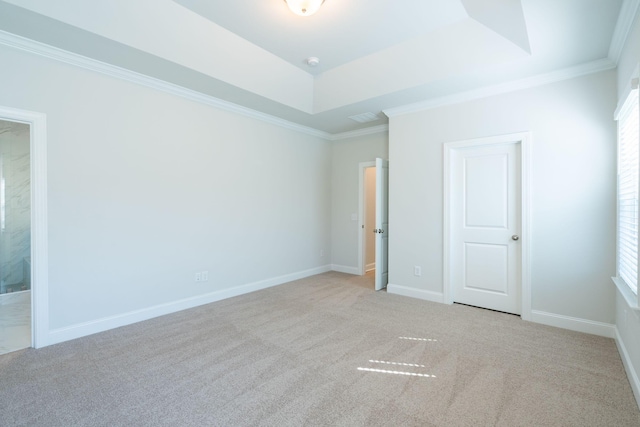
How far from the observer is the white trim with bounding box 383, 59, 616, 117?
123 inches

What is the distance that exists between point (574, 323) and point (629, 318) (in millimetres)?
945

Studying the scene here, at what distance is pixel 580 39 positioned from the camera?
2717 mm

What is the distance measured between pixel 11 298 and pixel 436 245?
6.16m

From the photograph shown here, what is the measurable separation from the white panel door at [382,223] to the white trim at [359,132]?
81 centimetres

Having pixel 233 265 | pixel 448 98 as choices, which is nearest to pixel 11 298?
pixel 233 265

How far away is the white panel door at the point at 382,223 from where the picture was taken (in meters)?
4.82

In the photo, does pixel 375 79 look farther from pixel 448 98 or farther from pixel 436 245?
pixel 436 245

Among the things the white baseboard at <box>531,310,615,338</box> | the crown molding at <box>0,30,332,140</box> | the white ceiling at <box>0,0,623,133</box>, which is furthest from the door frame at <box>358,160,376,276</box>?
the white baseboard at <box>531,310,615,338</box>

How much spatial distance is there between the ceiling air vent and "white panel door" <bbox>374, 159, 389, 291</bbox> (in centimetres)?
73

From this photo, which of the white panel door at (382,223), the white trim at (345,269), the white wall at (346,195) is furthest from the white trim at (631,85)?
the white trim at (345,269)

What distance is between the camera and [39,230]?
2.82 m

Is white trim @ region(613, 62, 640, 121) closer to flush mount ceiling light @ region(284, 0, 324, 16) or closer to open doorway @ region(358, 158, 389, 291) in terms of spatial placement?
flush mount ceiling light @ region(284, 0, 324, 16)

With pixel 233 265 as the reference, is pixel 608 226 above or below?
above

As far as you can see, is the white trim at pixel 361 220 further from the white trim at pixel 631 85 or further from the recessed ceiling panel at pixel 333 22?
the white trim at pixel 631 85
